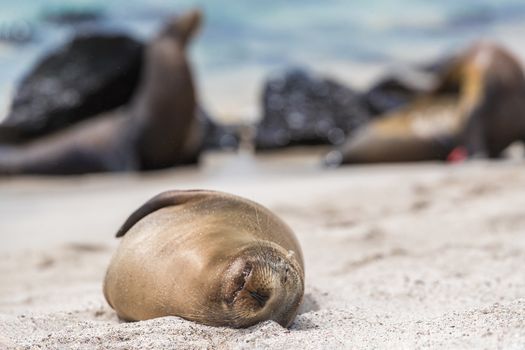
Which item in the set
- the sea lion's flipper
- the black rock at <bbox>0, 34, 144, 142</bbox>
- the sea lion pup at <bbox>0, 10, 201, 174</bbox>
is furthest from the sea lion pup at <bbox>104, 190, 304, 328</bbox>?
the black rock at <bbox>0, 34, 144, 142</bbox>

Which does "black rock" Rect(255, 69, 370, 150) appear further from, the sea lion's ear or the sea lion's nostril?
the sea lion's nostril

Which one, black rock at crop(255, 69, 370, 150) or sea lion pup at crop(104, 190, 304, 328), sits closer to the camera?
sea lion pup at crop(104, 190, 304, 328)

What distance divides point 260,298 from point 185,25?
241 inches

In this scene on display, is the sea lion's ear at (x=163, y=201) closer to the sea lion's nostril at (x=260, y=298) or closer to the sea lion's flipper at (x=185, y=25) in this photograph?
the sea lion's nostril at (x=260, y=298)

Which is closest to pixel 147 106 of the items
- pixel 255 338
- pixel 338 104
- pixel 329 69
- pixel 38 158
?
pixel 38 158

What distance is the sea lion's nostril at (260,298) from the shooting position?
1909 millimetres

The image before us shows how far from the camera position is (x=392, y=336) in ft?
6.24

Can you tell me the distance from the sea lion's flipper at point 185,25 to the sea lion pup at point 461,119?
69.7 inches

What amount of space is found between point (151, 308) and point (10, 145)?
21.6 ft

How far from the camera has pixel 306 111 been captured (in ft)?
34.0

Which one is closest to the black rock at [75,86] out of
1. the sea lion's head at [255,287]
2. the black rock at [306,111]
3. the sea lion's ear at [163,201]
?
the black rock at [306,111]

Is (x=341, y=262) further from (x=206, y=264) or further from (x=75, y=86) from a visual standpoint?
(x=75, y=86)

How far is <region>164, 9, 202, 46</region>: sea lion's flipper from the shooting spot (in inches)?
306

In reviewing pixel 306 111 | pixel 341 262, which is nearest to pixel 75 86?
pixel 306 111
